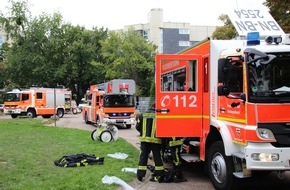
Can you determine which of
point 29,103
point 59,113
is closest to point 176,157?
point 29,103

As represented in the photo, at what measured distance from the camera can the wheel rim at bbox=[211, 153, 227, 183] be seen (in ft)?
25.2

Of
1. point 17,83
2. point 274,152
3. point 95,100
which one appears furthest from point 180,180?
point 17,83

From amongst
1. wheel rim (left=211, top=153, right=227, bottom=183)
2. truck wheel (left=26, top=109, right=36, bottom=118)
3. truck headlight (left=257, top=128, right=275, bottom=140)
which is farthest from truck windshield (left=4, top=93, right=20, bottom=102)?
truck headlight (left=257, top=128, right=275, bottom=140)

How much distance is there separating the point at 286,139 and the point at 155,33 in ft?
303

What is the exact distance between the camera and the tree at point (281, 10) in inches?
708

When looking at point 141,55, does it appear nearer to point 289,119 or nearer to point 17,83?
point 17,83

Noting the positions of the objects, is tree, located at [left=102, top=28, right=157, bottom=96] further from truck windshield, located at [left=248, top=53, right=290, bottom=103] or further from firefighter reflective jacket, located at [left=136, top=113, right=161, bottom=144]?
truck windshield, located at [left=248, top=53, right=290, bottom=103]

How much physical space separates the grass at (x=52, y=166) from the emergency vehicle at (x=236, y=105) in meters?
1.86

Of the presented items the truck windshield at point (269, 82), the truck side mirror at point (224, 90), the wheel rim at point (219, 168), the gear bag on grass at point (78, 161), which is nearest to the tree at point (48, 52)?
the gear bag on grass at point (78, 161)

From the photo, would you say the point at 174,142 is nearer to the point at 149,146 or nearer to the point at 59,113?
the point at 149,146

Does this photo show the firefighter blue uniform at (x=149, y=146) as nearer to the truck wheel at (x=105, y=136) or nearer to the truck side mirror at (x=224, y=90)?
the truck side mirror at (x=224, y=90)

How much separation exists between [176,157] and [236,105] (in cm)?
238

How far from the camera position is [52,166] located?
1036 cm

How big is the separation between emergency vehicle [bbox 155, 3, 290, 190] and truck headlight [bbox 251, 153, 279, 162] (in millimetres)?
16
